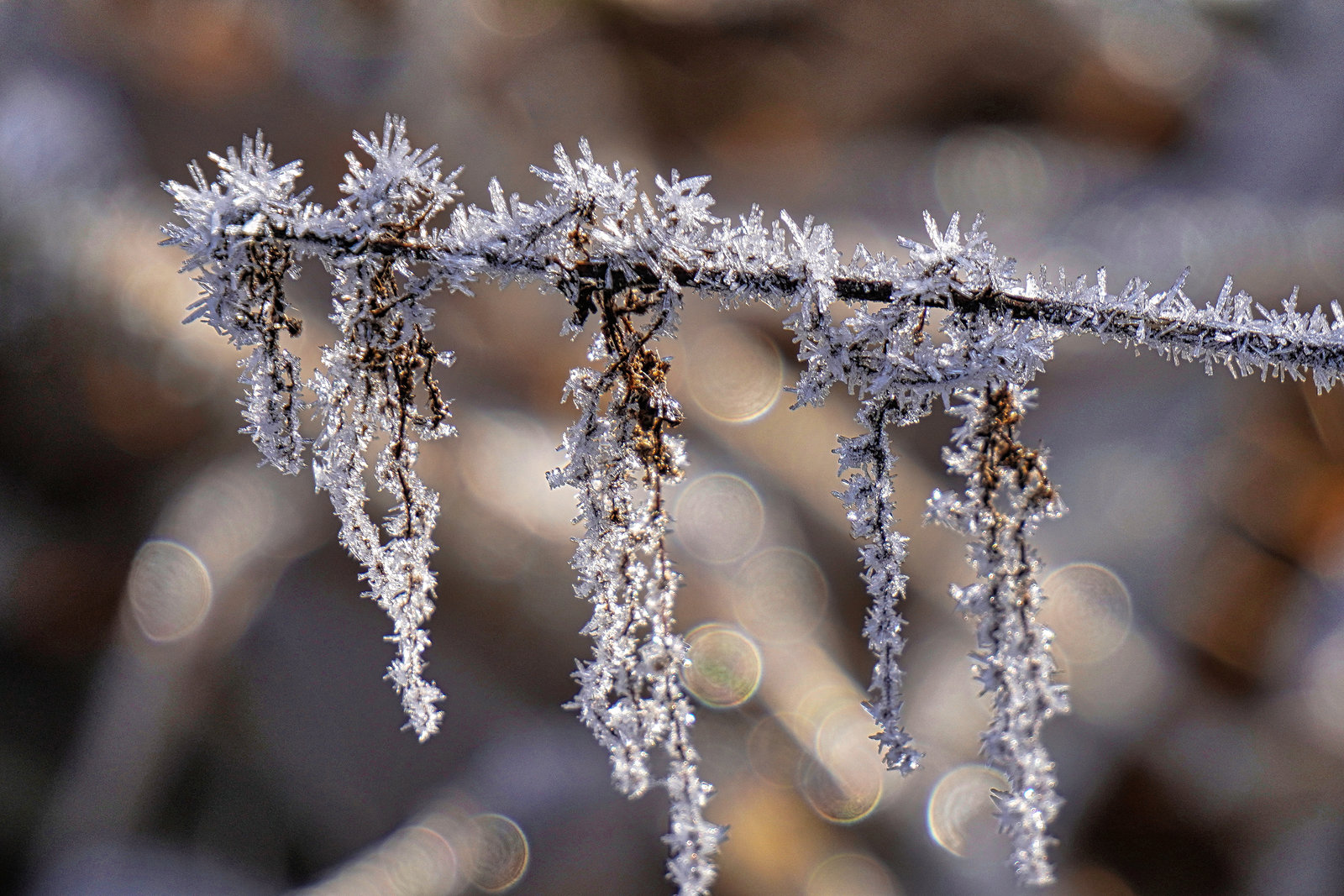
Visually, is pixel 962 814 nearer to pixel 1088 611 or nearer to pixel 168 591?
pixel 1088 611

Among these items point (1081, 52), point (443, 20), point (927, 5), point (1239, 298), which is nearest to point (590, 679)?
point (1239, 298)

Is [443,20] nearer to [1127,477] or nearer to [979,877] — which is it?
[1127,477]

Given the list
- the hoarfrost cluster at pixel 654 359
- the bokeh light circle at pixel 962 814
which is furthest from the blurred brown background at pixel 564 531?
the hoarfrost cluster at pixel 654 359

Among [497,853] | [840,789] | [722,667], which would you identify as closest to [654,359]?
[722,667]

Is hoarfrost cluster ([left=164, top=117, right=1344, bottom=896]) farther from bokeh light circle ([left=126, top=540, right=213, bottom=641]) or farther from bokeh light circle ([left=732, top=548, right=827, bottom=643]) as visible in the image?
bokeh light circle ([left=126, top=540, right=213, bottom=641])

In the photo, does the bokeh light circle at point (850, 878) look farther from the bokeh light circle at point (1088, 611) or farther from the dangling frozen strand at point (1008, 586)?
the dangling frozen strand at point (1008, 586)

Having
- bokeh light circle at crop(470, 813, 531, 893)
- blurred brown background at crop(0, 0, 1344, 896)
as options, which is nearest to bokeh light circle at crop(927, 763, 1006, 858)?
blurred brown background at crop(0, 0, 1344, 896)
